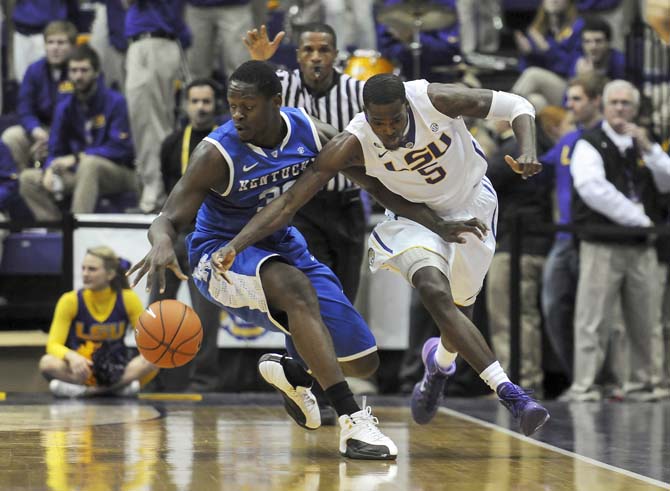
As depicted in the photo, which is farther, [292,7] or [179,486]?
[292,7]

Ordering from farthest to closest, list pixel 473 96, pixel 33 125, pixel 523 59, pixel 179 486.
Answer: pixel 523 59
pixel 33 125
pixel 473 96
pixel 179 486

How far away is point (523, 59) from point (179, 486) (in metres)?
7.88

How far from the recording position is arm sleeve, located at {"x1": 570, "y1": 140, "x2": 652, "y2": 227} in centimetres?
927

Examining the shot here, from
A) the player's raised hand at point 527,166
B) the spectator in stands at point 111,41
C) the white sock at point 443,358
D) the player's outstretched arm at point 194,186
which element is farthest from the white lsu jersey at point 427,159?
the spectator in stands at point 111,41

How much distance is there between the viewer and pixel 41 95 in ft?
35.8

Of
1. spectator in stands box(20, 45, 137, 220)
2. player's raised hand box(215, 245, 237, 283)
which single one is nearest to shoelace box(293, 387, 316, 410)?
player's raised hand box(215, 245, 237, 283)

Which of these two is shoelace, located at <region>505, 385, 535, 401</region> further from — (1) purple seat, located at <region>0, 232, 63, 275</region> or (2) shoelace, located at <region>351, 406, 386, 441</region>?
(1) purple seat, located at <region>0, 232, 63, 275</region>

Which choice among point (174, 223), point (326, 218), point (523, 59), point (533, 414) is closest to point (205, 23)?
point (523, 59)

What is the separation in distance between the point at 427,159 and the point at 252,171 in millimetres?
874

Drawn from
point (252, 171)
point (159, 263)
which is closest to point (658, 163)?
point (252, 171)

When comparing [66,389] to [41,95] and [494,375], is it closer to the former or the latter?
[41,95]

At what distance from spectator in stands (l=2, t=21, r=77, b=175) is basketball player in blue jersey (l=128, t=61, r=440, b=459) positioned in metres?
4.83

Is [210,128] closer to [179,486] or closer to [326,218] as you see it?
[326,218]

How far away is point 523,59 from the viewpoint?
11.8 meters
